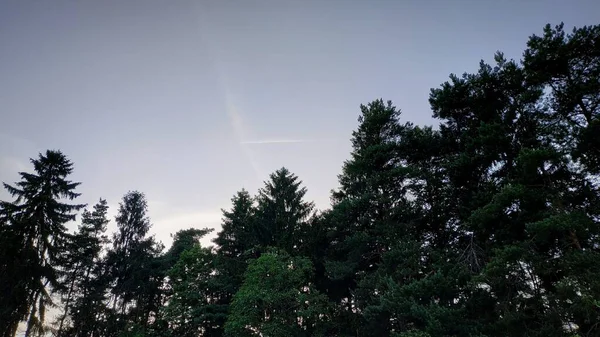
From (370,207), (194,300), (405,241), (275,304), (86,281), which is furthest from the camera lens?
(86,281)

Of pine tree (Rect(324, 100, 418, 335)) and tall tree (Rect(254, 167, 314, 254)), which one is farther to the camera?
tall tree (Rect(254, 167, 314, 254))

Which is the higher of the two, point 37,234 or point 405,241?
point 37,234

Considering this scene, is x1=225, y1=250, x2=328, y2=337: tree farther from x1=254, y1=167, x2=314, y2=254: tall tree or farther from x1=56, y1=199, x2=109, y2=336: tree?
x1=56, y1=199, x2=109, y2=336: tree

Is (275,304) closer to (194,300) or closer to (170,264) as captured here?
(194,300)

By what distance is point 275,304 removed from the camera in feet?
68.8

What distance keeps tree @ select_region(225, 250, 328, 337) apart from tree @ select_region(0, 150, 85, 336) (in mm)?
12807

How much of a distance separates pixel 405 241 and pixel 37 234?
25.3m

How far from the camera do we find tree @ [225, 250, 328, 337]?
2012 centimetres

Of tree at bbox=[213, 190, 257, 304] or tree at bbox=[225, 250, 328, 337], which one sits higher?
tree at bbox=[213, 190, 257, 304]

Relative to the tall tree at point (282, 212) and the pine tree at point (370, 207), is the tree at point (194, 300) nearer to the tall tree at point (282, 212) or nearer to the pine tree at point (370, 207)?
the tall tree at point (282, 212)

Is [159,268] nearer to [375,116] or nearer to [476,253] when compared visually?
[375,116]

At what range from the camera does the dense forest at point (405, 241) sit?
12.0 m

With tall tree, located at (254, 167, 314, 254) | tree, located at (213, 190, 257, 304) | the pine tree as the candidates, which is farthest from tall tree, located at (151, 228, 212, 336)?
the pine tree

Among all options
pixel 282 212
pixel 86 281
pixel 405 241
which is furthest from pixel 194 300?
pixel 405 241
